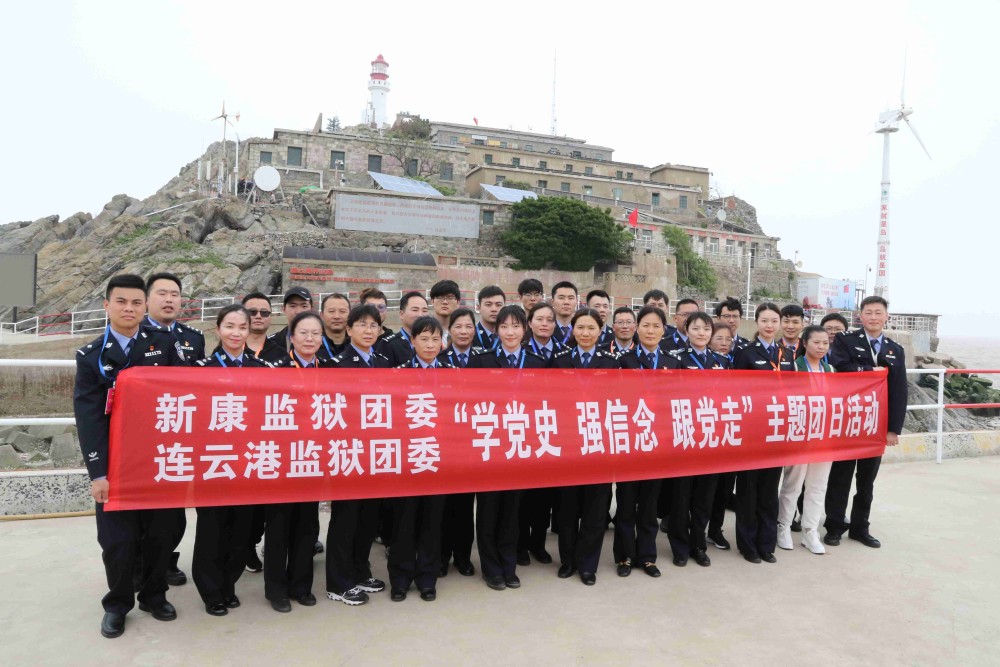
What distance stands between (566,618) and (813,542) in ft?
7.27

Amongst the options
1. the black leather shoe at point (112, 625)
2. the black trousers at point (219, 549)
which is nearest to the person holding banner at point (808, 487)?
the black trousers at point (219, 549)

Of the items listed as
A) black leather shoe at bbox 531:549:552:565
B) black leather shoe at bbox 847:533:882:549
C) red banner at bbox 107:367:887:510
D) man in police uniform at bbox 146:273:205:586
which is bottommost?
black leather shoe at bbox 531:549:552:565

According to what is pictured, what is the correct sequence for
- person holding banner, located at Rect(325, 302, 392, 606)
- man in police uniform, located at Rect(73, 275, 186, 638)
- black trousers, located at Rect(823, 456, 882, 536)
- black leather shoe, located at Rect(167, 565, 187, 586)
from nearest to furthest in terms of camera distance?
man in police uniform, located at Rect(73, 275, 186, 638) → person holding banner, located at Rect(325, 302, 392, 606) → black leather shoe, located at Rect(167, 565, 187, 586) → black trousers, located at Rect(823, 456, 882, 536)

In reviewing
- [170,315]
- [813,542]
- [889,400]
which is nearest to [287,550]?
[170,315]

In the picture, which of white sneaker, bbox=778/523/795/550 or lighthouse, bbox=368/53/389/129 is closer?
white sneaker, bbox=778/523/795/550

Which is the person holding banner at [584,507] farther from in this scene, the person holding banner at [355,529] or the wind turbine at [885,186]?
the wind turbine at [885,186]

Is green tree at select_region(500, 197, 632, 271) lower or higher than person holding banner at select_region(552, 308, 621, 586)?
higher

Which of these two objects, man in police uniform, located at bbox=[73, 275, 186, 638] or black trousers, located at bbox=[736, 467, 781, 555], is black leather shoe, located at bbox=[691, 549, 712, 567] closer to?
black trousers, located at bbox=[736, 467, 781, 555]

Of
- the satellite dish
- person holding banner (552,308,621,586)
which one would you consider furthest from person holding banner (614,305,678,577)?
the satellite dish

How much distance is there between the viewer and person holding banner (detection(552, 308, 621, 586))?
12.9 ft

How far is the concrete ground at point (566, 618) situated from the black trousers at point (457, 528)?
0.18 metres

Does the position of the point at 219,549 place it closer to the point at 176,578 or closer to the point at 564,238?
the point at 176,578

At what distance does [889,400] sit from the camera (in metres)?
5.10

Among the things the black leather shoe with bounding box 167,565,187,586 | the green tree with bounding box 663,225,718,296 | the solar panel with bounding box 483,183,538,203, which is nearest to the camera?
the black leather shoe with bounding box 167,565,187,586
